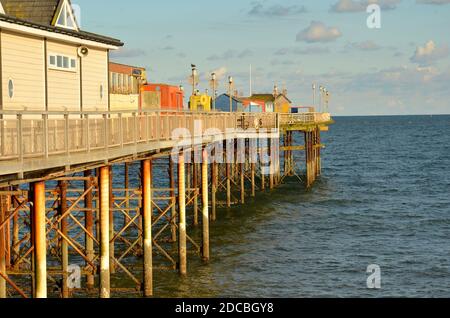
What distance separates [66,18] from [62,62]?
2693 mm

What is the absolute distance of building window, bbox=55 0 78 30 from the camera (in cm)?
2612

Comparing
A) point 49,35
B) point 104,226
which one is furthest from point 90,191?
point 49,35

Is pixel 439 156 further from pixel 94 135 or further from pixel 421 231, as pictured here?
pixel 94 135

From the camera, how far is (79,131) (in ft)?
62.5

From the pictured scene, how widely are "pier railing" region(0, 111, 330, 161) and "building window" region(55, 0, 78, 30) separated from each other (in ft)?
12.3

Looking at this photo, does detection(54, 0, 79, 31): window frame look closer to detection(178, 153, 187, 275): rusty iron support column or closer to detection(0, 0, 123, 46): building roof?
detection(0, 0, 123, 46): building roof

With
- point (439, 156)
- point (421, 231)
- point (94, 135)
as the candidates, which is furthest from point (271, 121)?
point (439, 156)

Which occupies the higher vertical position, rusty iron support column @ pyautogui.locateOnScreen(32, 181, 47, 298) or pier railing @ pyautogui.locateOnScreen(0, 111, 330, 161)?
pier railing @ pyautogui.locateOnScreen(0, 111, 330, 161)

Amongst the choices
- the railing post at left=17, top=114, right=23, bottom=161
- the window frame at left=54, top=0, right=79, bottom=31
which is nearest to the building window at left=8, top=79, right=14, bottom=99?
the window frame at left=54, top=0, right=79, bottom=31

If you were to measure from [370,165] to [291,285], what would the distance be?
60644 mm

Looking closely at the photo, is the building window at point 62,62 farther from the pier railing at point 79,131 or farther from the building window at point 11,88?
the building window at point 11,88
